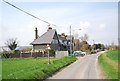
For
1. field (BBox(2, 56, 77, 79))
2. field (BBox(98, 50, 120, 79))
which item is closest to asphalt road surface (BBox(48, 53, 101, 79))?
field (BBox(98, 50, 120, 79))

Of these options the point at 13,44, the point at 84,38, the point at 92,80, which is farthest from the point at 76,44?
the point at 92,80

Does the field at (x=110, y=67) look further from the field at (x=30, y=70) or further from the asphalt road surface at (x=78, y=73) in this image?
the field at (x=30, y=70)

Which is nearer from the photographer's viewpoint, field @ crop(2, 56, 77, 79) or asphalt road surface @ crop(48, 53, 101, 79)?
field @ crop(2, 56, 77, 79)

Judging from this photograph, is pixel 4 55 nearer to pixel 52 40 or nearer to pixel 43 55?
pixel 43 55

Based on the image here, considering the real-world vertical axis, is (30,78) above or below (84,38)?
below

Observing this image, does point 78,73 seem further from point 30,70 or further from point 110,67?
point 110,67

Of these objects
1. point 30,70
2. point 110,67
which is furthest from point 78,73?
point 110,67

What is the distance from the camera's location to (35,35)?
59.0 m

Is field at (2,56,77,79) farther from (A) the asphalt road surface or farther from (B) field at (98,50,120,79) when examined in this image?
(B) field at (98,50,120,79)

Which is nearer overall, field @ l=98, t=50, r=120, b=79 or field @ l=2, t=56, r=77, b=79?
field @ l=2, t=56, r=77, b=79

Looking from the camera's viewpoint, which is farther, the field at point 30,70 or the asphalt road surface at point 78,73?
the asphalt road surface at point 78,73

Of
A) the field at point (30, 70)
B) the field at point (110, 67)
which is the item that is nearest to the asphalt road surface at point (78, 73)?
the field at point (110, 67)

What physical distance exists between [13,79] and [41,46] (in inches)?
1754

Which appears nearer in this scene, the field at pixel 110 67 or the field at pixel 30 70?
the field at pixel 30 70
